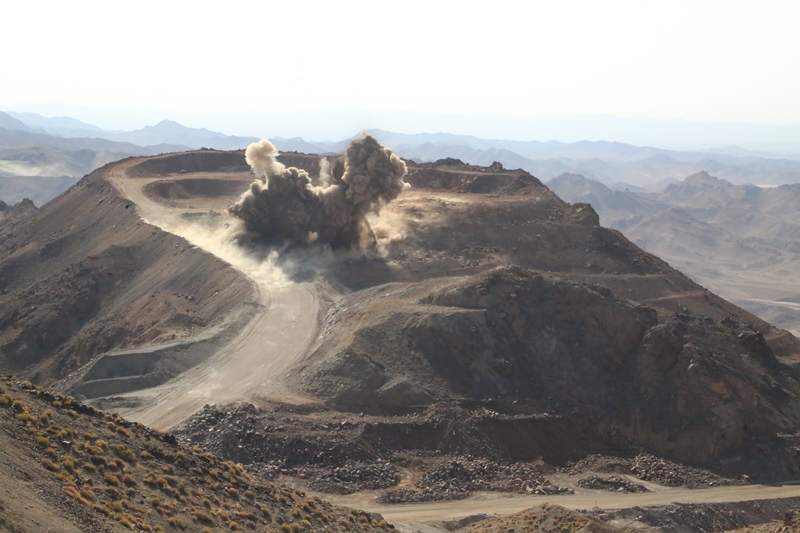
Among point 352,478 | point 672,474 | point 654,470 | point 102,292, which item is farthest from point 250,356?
point 102,292

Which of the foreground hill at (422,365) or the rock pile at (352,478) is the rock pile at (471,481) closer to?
the foreground hill at (422,365)

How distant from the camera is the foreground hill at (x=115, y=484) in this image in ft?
50.1

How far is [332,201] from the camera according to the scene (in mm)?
56969

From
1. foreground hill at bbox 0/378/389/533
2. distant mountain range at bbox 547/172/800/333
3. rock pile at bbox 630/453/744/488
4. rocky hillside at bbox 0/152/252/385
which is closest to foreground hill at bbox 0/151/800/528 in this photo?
rocky hillside at bbox 0/152/252/385

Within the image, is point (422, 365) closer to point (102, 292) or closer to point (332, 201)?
point (332, 201)

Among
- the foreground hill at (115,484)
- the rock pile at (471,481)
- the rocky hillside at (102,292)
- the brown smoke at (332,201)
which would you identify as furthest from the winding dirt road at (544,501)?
the brown smoke at (332,201)

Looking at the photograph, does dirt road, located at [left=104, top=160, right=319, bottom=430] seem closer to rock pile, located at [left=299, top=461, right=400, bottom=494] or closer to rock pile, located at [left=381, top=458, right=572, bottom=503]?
rock pile, located at [left=299, top=461, right=400, bottom=494]

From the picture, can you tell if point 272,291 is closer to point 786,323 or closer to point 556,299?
point 556,299

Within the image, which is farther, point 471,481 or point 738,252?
point 738,252

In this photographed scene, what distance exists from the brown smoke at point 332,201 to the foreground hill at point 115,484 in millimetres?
34708

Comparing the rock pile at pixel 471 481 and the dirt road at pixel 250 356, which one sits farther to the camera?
the dirt road at pixel 250 356

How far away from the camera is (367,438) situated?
3281cm

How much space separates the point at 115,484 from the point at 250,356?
2176cm

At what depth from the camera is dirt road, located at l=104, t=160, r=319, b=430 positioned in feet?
113
